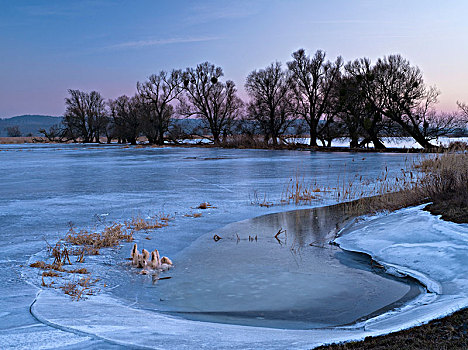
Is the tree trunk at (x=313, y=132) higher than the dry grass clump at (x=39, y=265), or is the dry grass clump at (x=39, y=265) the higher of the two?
the tree trunk at (x=313, y=132)

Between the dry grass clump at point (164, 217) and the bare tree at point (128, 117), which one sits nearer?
the dry grass clump at point (164, 217)

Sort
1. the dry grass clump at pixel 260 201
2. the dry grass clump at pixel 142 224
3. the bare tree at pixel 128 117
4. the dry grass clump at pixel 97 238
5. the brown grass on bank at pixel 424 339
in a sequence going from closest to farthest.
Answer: the brown grass on bank at pixel 424 339 → the dry grass clump at pixel 97 238 → the dry grass clump at pixel 142 224 → the dry grass clump at pixel 260 201 → the bare tree at pixel 128 117

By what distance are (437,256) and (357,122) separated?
1321 inches

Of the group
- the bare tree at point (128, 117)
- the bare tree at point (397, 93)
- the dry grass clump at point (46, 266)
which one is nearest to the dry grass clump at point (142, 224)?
the dry grass clump at point (46, 266)

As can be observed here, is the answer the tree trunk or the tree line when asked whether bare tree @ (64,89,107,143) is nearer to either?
the tree line

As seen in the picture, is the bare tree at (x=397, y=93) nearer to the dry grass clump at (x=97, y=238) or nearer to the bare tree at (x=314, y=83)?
the bare tree at (x=314, y=83)

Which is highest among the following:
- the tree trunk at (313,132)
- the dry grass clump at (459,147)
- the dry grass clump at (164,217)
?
the tree trunk at (313,132)

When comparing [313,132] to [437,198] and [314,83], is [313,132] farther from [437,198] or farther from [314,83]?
[437,198]

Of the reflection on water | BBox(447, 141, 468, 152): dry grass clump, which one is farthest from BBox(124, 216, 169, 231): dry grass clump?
BBox(447, 141, 468, 152): dry grass clump

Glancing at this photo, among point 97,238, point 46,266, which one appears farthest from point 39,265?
point 97,238

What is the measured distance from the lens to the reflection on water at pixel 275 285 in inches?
176

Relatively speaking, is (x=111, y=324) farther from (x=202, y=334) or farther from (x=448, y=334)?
(x=448, y=334)

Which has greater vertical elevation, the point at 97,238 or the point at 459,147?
the point at 459,147

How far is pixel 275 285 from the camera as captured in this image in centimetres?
532
